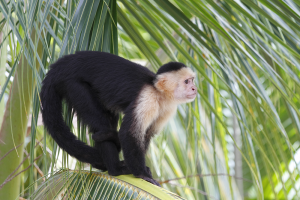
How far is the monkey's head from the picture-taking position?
2.16 metres

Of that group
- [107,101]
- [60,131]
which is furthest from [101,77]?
[60,131]

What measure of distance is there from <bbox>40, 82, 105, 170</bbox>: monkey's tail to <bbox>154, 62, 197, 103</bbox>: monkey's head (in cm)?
63

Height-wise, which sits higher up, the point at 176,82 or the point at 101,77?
the point at 101,77

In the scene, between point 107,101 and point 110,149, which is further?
point 107,101

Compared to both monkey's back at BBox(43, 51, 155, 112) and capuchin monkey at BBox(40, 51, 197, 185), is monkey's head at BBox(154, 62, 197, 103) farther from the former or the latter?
monkey's back at BBox(43, 51, 155, 112)

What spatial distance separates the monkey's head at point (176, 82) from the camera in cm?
216

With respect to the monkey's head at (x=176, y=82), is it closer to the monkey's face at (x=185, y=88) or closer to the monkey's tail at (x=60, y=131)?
the monkey's face at (x=185, y=88)

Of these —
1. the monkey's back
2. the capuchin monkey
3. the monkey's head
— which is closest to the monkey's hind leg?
the capuchin monkey

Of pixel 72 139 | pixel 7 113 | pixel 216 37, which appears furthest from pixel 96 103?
pixel 216 37

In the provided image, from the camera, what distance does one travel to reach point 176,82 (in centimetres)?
224

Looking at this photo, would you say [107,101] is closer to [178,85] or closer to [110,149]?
[110,149]

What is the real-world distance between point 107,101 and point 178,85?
0.52 m

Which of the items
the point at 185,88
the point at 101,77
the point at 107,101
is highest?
the point at 101,77

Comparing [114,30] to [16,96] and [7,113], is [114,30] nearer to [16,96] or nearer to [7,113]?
[16,96]
